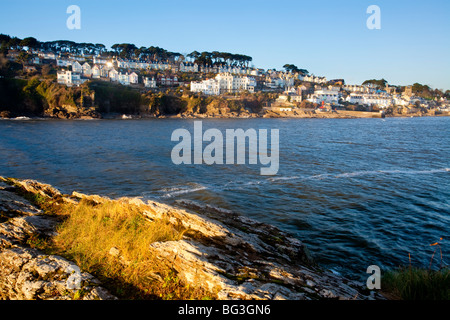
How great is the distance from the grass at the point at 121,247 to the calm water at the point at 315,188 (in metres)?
6.76

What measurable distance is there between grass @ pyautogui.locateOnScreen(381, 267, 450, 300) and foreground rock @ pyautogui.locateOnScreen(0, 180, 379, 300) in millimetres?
868

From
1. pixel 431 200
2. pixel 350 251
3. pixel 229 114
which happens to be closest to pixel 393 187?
pixel 431 200

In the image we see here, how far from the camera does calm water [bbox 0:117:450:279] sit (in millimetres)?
12773

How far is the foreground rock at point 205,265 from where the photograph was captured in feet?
19.5

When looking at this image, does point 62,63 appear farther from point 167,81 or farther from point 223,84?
point 223,84

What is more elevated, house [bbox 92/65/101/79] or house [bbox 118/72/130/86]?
house [bbox 92/65/101/79]

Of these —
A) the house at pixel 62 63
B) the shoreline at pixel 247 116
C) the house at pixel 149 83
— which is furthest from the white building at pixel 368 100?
the house at pixel 62 63

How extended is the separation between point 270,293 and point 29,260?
571 centimetres

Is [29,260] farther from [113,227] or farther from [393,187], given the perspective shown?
[393,187]

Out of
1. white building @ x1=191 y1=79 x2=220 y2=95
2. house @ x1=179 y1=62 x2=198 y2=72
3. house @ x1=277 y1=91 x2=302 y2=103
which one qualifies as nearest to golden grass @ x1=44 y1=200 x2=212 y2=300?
white building @ x1=191 y1=79 x2=220 y2=95

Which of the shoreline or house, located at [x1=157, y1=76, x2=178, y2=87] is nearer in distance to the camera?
the shoreline

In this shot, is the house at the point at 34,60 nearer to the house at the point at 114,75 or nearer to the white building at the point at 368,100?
the house at the point at 114,75

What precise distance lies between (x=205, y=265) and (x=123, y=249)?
90.6 inches

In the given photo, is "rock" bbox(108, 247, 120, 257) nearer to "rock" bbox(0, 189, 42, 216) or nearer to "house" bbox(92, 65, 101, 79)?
"rock" bbox(0, 189, 42, 216)
